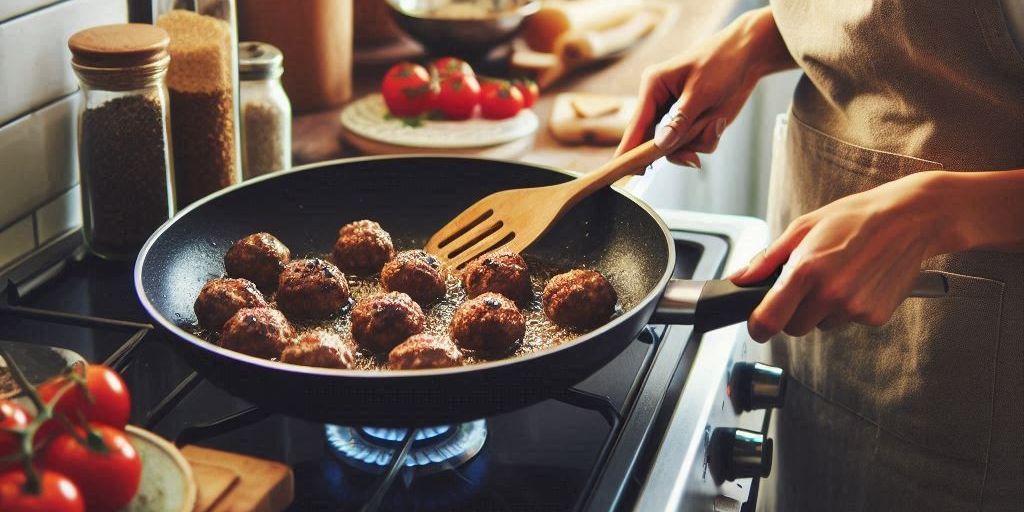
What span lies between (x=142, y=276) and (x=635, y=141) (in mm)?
585

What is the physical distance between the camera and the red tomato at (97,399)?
709mm

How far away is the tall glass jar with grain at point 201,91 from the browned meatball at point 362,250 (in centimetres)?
24

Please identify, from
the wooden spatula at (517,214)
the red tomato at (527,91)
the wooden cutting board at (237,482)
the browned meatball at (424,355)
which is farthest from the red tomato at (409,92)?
the wooden cutting board at (237,482)

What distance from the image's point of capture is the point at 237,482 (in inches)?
29.4

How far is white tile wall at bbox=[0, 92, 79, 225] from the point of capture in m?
1.18

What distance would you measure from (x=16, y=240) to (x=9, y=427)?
0.64 meters

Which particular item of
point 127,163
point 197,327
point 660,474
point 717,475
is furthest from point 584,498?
point 127,163

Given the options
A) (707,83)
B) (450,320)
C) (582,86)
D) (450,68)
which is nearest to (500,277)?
(450,320)

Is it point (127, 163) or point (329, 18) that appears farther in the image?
→ point (329, 18)

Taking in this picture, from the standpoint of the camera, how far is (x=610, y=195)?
3.88 feet

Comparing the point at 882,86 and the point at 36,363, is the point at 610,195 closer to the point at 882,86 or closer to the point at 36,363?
the point at 882,86

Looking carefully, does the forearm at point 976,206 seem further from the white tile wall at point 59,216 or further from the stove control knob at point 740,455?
the white tile wall at point 59,216

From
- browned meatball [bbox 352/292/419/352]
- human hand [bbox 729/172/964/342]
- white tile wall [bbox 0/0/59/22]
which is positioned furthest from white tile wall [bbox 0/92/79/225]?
human hand [bbox 729/172/964/342]

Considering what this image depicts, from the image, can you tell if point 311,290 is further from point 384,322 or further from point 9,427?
point 9,427
